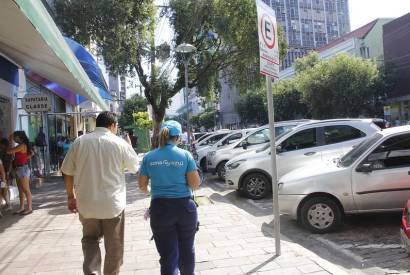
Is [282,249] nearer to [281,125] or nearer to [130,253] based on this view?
[130,253]

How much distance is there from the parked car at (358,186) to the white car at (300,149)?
10.1ft

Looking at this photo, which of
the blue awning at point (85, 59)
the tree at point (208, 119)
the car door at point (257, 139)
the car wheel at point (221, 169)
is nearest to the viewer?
the blue awning at point (85, 59)

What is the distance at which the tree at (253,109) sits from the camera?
61.5 m

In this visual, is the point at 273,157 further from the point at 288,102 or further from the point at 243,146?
the point at 288,102

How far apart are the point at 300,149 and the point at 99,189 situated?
7.11m

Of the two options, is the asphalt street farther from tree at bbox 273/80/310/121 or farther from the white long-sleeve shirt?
tree at bbox 273/80/310/121

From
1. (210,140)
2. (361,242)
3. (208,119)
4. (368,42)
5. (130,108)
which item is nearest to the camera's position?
(361,242)

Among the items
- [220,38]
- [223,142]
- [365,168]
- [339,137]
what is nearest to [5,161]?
[365,168]

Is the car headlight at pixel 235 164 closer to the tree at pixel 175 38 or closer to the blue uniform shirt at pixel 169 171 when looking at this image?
the tree at pixel 175 38

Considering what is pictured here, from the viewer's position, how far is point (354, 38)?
2056 inches

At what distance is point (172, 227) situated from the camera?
408 centimetres

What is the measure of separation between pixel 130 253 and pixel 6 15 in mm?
3320

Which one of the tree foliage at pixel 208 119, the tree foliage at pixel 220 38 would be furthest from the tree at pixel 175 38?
the tree foliage at pixel 208 119

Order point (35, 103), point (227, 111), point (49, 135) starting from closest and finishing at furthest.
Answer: point (35, 103), point (49, 135), point (227, 111)
